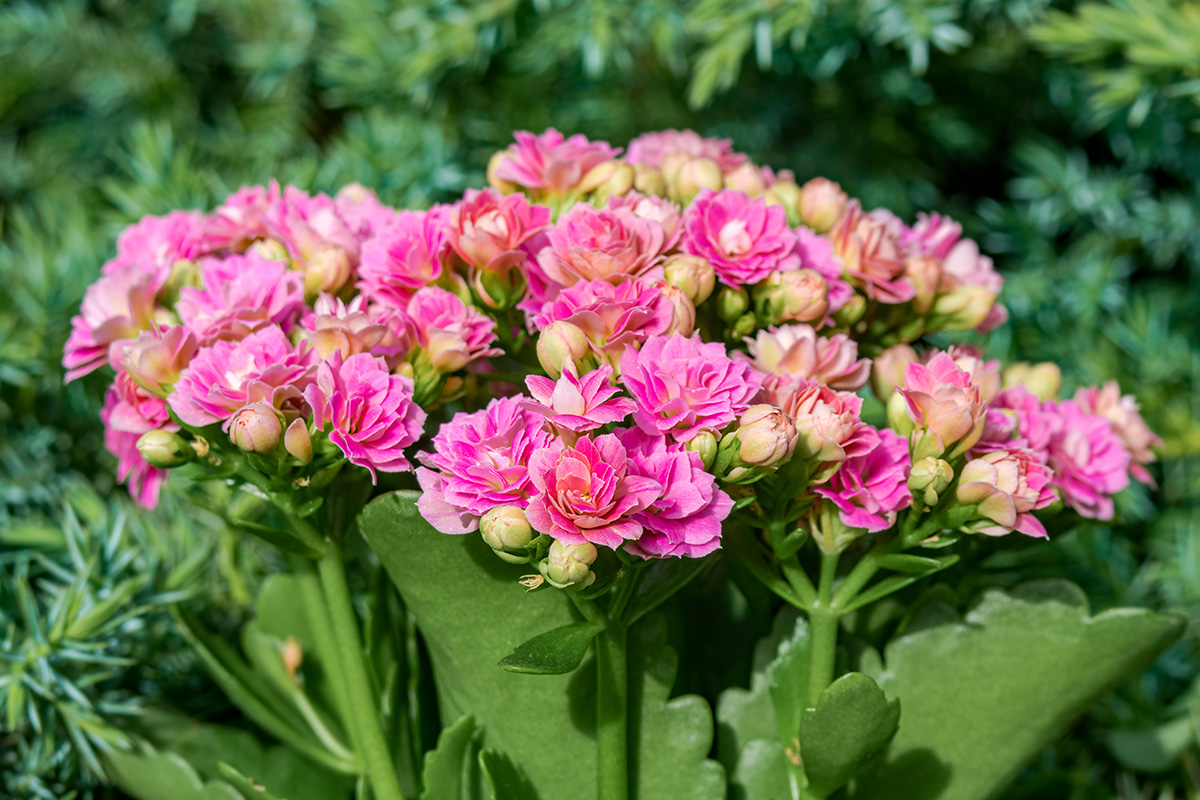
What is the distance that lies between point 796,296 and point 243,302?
0.80 feet

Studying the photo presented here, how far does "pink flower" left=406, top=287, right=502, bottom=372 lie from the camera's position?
443mm

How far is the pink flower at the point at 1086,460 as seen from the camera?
48cm

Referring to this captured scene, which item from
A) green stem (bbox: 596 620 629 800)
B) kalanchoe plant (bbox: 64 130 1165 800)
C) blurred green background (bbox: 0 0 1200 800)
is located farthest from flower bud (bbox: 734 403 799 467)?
blurred green background (bbox: 0 0 1200 800)

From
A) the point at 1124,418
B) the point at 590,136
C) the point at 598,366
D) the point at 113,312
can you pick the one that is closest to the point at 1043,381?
the point at 1124,418

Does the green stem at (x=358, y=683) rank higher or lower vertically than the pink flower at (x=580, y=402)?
lower

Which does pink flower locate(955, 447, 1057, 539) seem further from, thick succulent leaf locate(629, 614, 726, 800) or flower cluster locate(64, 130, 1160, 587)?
thick succulent leaf locate(629, 614, 726, 800)

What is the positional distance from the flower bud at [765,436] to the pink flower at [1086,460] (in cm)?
16

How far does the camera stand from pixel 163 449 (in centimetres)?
44

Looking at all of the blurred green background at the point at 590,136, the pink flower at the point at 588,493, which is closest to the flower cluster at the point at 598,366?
the pink flower at the point at 588,493

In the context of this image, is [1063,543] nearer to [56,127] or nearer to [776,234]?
[776,234]

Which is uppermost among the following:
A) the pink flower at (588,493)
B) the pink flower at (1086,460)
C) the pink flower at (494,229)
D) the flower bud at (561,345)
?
the pink flower at (494,229)

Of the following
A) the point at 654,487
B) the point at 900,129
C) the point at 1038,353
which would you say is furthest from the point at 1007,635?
the point at 900,129

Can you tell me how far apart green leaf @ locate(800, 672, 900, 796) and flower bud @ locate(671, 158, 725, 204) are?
0.82 ft

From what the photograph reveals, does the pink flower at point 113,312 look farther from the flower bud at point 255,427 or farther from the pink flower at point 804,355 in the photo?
the pink flower at point 804,355
